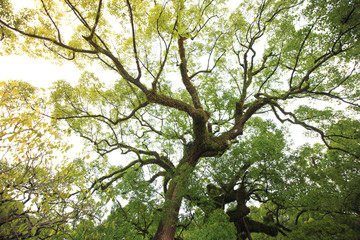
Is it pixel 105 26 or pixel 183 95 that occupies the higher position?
pixel 183 95

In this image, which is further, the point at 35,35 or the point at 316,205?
the point at 316,205

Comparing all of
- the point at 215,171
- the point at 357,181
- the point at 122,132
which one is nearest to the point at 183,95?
the point at 122,132

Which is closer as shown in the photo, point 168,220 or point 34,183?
point 34,183

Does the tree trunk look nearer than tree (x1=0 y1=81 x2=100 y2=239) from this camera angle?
No

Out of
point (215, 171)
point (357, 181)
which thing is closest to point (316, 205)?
point (357, 181)

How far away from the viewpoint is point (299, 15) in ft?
17.9

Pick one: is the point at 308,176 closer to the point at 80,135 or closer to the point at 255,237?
the point at 255,237

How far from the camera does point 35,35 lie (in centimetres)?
412

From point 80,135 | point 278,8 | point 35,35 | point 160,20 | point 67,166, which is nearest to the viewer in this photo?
point 67,166

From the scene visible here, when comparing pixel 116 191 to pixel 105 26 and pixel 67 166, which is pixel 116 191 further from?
pixel 105 26

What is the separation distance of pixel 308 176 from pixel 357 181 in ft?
6.33

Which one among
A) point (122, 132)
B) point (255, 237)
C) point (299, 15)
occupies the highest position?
point (299, 15)

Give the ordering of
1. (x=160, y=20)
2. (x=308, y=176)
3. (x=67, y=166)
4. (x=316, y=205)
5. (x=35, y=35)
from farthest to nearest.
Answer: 1. (x=308, y=176)
2. (x=316, y=205)
3. (x=160, y=20)
4. (x=35, y=35)
5. (x=67, y=166)

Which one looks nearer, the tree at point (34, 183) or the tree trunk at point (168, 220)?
the tree at point (34, 183)
